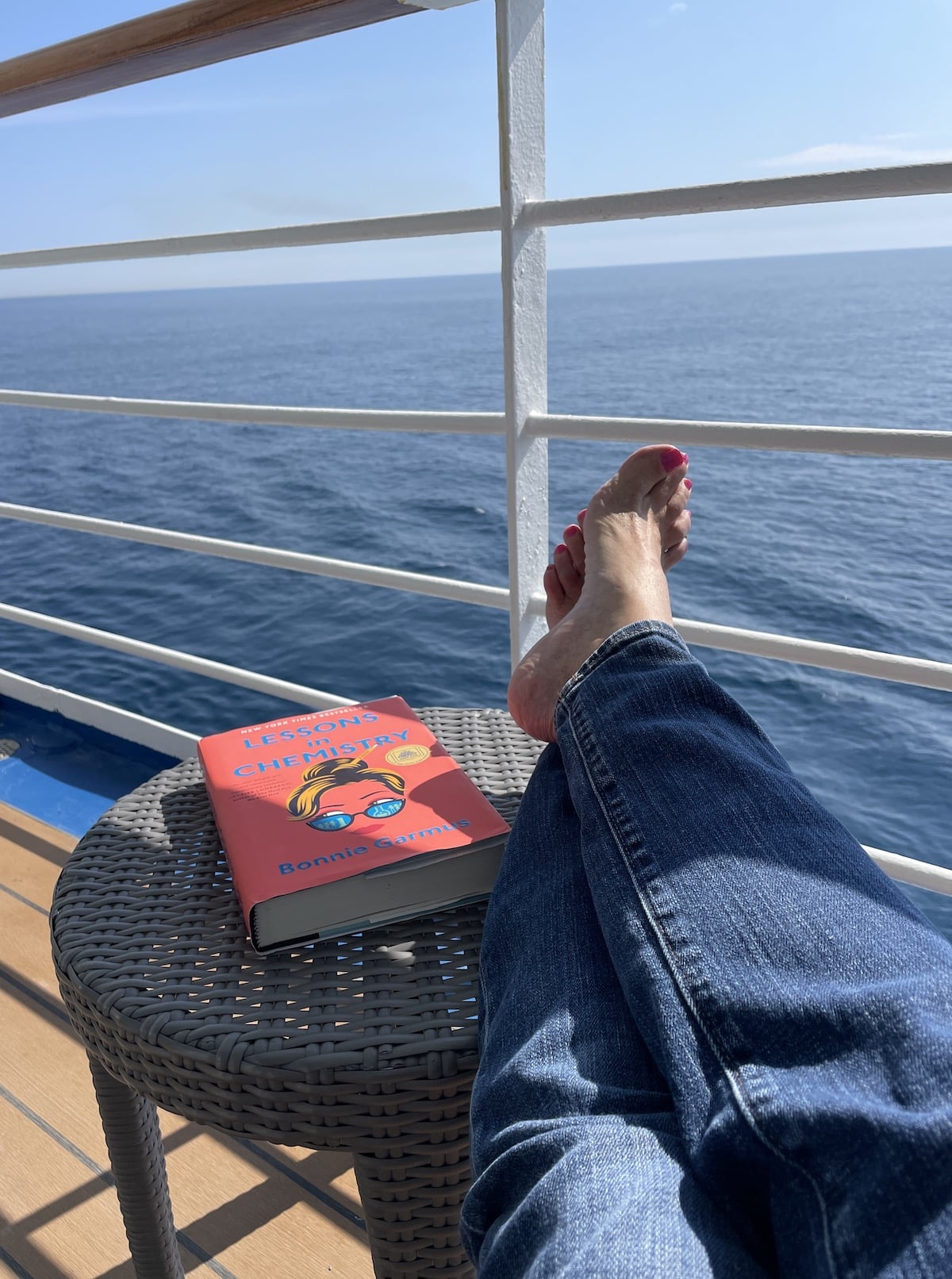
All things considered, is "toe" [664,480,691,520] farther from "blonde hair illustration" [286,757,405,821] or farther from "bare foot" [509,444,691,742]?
"blonde hair illustration" [286,757,405,821]

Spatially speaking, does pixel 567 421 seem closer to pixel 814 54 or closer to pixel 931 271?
pixel 814 54

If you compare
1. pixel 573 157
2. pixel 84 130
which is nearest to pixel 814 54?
pixel 573 157

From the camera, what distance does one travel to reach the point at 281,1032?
1.76 feet

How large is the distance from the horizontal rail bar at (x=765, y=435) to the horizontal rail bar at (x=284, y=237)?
0.25m

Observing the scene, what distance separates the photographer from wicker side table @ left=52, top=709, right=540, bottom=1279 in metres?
0.52

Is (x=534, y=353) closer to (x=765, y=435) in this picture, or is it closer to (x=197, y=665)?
(x=765, y=435)

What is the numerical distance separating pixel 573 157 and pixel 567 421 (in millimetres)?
39029

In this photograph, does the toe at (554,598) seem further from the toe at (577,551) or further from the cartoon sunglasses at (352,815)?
the cartoon sunglasses at (352,815)

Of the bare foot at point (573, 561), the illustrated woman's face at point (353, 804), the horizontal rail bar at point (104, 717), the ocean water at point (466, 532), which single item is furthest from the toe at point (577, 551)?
the ocean water at point (466, 532)

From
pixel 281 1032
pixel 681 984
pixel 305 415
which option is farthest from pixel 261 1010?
pixel 305 415

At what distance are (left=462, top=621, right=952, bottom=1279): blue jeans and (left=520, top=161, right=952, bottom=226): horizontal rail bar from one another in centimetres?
54

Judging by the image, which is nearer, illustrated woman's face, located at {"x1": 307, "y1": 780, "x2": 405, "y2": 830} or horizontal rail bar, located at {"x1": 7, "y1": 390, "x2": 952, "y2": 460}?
illustrated woman's face, located at {"x1": 307, "y1": 780, "x2": 405, "y2": 830}

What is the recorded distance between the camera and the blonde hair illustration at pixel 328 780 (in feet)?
2.32

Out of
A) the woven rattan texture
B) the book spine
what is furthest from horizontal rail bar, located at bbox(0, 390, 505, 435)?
the woven rattan texture
